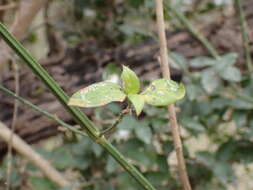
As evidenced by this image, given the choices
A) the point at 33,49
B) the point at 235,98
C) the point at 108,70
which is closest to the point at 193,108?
the point at 235,98

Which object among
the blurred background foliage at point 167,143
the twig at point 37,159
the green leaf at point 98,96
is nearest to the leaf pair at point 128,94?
the green leaf at point 98,96

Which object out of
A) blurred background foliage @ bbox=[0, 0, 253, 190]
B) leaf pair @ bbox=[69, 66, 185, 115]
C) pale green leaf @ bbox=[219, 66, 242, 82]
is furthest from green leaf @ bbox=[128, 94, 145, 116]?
pale green leaf @ bbox=[219, 66, 242, 82]

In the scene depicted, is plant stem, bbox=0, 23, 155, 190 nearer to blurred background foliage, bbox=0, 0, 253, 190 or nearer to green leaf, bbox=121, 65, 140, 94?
green leaf, bbox=121, 65, 140, 94

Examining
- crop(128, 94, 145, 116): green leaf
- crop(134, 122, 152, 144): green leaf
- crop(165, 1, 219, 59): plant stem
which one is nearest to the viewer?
crop(128, 94, 145, 116): green leaf

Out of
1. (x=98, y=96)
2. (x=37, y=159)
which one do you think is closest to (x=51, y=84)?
(x=98, y=96)

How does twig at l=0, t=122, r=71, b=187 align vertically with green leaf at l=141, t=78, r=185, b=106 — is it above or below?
below

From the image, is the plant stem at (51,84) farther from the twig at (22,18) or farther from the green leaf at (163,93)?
the twig at (22,18)

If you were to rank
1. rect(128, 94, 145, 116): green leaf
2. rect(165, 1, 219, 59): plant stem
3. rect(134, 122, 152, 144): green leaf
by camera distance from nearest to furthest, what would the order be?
rect(128, 94, 145, 116): green leaf
rect(134, 122, 152, 144): green leaf
rect(165, 1, 219, 59): plant stem

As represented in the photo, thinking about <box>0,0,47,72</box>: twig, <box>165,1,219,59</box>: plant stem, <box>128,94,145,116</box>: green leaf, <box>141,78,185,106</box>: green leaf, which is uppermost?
<box>128,94,145,116</box>: green leaf
